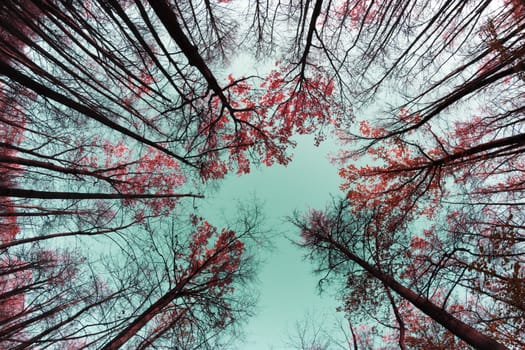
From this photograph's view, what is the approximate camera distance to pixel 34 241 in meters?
5.77

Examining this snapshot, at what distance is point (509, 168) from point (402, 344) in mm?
5015

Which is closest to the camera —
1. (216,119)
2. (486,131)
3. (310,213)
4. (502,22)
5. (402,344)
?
(502,22)

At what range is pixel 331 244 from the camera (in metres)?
7.08

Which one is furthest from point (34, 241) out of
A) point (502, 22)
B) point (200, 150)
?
point (502, 22)

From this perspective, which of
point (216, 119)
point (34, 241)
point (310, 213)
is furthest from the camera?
point (310, 213)

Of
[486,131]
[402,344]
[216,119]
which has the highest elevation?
[216,119]

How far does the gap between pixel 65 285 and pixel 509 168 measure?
39.2ft

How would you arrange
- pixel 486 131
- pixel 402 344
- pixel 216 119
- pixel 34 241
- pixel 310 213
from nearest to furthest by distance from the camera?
1. pixel 402 344
2. pixel 486 131
3. pixel 34 241
4. pixel 216 119
5. pixel 310 213

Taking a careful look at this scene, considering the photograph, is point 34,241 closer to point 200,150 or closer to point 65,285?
point 65,285

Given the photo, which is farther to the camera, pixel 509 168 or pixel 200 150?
pixel 200 150

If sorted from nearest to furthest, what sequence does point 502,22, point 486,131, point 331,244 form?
point 502,22
point 486,131
point 331,244

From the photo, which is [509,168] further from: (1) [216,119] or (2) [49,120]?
(2) [49,120]

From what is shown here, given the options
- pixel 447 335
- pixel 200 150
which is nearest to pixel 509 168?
pixel 447 335

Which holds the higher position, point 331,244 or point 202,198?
point 202,198
